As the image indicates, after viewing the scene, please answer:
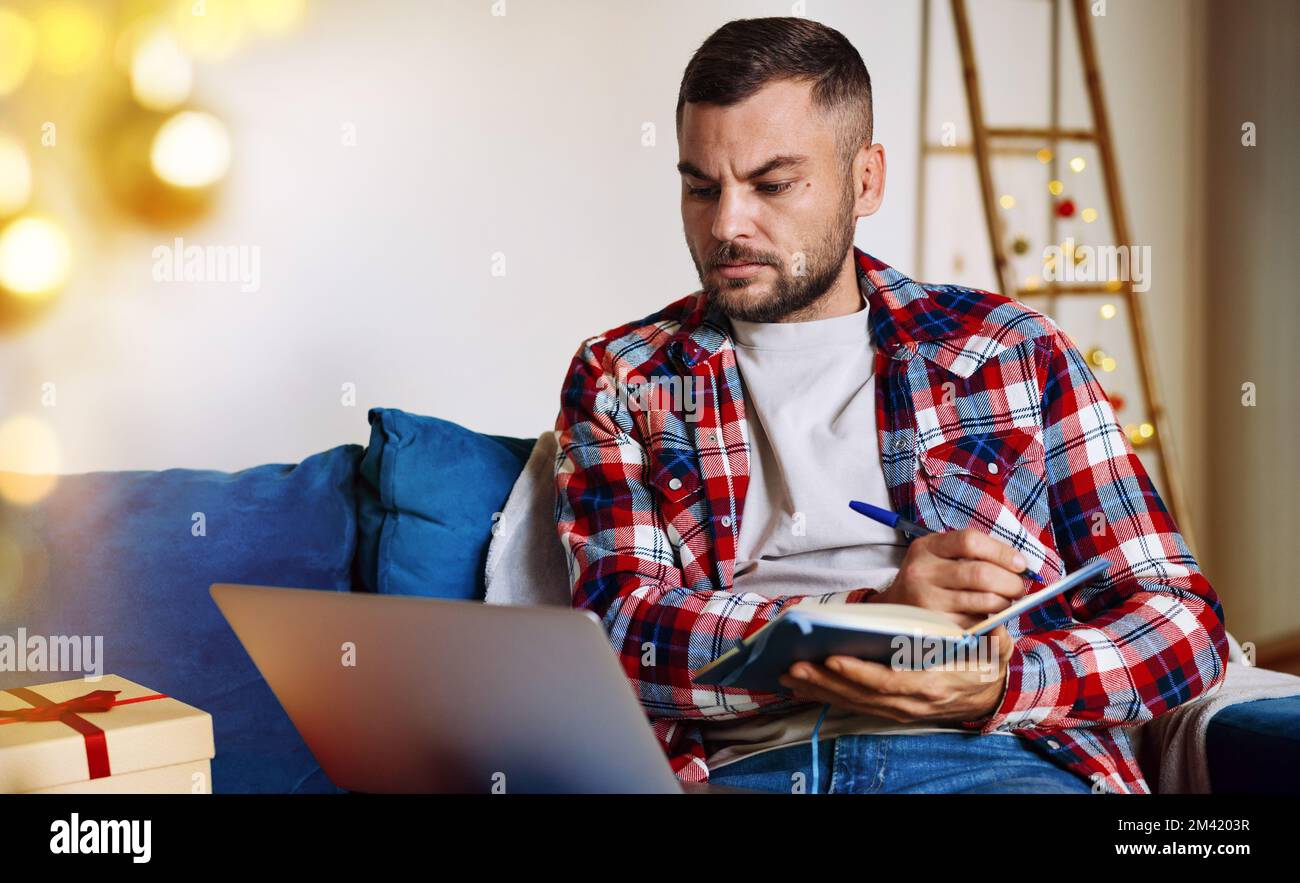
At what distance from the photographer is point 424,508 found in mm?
1516

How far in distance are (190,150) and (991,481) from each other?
63.2 inches

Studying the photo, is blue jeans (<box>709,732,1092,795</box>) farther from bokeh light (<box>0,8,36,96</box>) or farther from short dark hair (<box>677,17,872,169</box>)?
bokeh light (<box>0,8,36,96</box>)

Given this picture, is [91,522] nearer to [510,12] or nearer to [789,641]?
[789,641]

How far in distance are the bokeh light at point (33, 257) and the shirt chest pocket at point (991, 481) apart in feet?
5.39

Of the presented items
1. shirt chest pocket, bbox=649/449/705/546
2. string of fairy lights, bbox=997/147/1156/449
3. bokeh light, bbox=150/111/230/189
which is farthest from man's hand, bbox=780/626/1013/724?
string of fairy lights, bbox=997/147/1156/449

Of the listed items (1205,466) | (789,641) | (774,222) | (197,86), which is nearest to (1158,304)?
Answer: (1205,466)

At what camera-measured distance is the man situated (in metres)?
1.19

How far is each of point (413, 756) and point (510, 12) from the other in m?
1.69

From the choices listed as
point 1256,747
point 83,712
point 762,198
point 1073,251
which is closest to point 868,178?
point 762,198

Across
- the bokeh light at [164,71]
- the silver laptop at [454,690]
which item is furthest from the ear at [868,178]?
the bokeh light at [164,71]

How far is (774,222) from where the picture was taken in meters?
1.48

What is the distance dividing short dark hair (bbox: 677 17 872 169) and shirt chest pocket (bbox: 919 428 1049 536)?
0.41 meters

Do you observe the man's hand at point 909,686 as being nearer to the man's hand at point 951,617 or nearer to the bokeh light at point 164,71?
the man's hand at point 951,617
